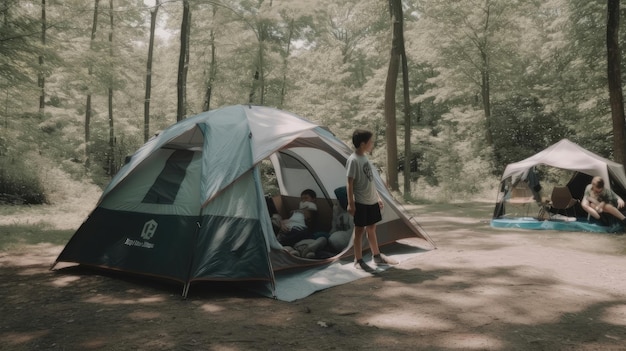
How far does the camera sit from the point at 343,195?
599 cm

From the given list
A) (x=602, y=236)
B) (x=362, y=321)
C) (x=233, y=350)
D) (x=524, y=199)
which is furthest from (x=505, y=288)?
(x=524, y=199)

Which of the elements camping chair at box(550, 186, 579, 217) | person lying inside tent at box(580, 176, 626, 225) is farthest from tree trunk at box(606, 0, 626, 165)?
person lying inside tent at box(580, 176, 626, 225)

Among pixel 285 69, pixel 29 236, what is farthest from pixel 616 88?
pixel 285 69

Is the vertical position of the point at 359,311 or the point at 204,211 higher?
the point at 204,211

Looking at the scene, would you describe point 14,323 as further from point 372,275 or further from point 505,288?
point 505,288

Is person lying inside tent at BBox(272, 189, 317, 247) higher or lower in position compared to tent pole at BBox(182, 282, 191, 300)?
higher

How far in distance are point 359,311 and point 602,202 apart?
653 cm

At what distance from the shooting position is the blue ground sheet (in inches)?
327

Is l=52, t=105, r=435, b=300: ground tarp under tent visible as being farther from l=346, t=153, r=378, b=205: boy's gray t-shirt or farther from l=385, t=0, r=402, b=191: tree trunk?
l=385, t=0, r=402, b=191: tree trunk

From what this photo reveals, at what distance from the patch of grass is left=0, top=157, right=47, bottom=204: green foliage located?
3.70 m

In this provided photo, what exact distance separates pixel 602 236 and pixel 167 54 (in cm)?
2311

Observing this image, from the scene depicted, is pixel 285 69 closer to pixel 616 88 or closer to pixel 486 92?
pixel 486 92

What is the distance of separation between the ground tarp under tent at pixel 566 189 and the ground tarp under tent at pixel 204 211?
4.33 meters

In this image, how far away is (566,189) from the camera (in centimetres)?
994
